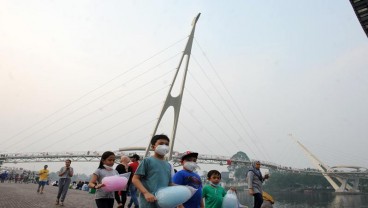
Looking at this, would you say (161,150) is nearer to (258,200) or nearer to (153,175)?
(153,175)

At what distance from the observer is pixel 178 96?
33875mm

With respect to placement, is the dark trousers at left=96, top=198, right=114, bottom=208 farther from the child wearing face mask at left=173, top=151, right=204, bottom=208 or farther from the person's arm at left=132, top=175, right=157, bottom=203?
→ the person's arm at left=132, top=175, right=157, bottom=203

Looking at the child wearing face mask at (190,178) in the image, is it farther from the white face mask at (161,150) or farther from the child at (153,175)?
the white face mask at (161,150)

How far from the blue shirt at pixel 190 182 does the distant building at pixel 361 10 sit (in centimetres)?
1954

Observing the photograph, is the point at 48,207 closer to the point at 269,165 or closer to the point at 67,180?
the point at 67,180

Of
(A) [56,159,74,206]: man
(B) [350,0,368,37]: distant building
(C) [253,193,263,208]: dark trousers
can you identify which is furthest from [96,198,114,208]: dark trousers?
(B) [350,0,368,37]: distant building

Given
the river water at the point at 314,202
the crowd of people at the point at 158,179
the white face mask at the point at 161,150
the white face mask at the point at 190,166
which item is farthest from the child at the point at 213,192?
the river water at the point at 314,202

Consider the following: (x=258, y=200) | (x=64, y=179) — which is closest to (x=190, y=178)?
(x=258, y=200)

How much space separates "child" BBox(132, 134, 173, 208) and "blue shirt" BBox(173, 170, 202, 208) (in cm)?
35

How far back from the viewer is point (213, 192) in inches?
187

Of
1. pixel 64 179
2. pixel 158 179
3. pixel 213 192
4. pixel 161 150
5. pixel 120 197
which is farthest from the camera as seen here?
pixel 64 179

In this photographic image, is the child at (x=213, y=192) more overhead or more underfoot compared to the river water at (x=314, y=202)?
more overhead

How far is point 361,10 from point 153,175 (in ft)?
68.5

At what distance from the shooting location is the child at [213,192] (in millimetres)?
4695
